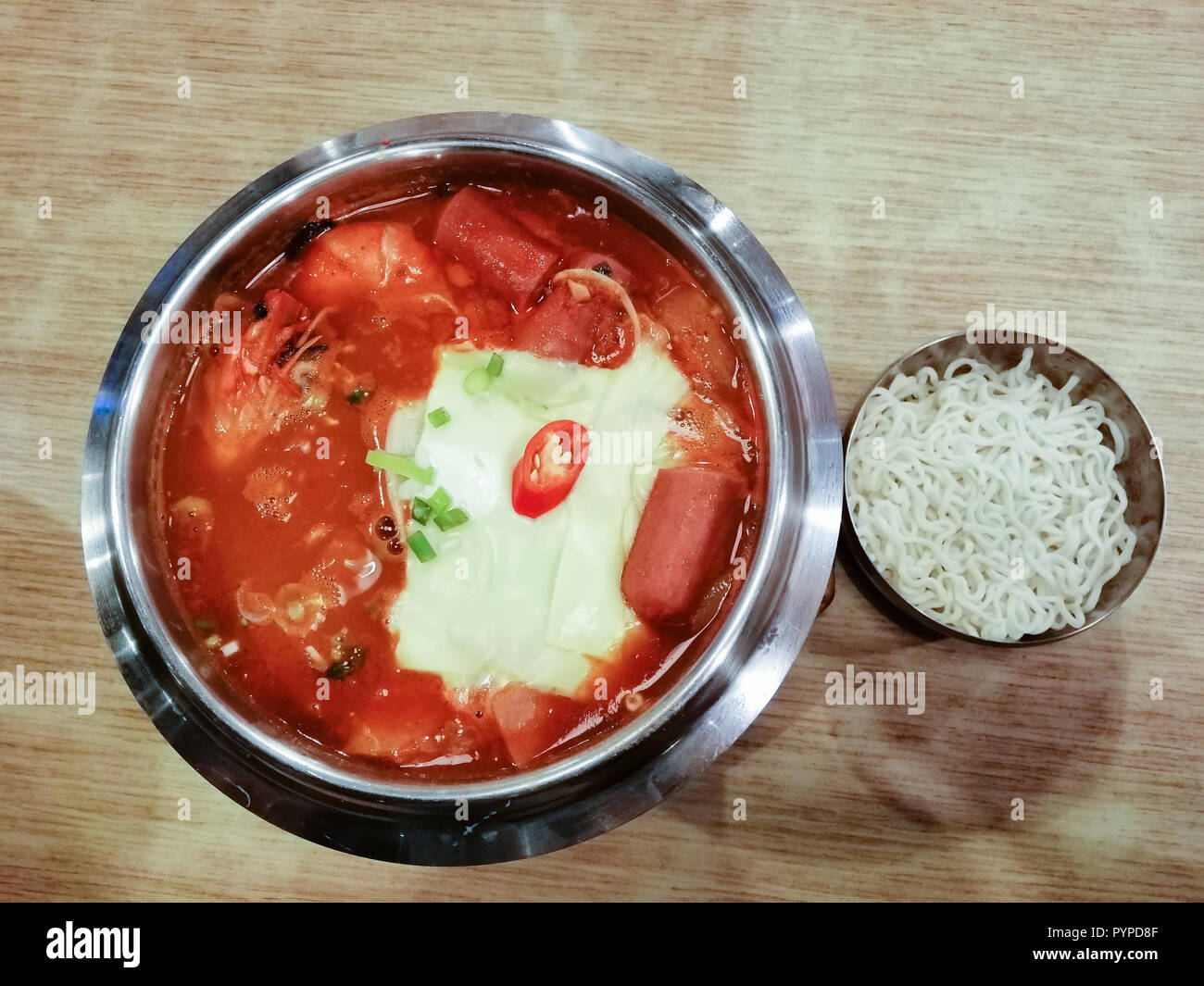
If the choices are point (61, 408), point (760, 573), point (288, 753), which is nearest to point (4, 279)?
point (61, 408)

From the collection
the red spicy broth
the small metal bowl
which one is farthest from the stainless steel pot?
the small metal bowl

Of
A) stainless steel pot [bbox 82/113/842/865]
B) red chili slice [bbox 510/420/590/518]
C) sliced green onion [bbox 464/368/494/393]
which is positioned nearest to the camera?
stainless steel pot [bbox 82/113/842/865]

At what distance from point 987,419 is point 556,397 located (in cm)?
137

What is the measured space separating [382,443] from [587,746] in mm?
1058

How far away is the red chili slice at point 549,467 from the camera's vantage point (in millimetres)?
2414

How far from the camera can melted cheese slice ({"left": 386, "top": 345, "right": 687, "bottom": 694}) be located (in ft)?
8.01

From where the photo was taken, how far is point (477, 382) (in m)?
2.52

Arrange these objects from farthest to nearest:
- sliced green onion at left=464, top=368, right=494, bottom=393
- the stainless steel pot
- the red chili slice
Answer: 1. sliced green onion at left=464, top=368, right=494, bottom=393
2. the red chili slice
3. the stainless steel pot

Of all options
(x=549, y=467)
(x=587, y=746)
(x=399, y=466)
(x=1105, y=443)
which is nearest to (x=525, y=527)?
(x=549, y=467)

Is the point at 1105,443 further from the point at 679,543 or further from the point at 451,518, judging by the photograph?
the point at 451,518

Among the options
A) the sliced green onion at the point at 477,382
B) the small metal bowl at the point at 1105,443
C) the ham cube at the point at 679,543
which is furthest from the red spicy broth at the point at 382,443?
the small metal bowl at the point at 1105,443

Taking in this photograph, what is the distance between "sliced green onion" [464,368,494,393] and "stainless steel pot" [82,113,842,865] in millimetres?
627

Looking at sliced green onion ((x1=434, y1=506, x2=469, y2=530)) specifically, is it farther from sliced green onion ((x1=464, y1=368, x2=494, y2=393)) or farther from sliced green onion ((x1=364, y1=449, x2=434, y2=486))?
sliced green onion ((x1=464, y1=368, x2=494, y2=393))
